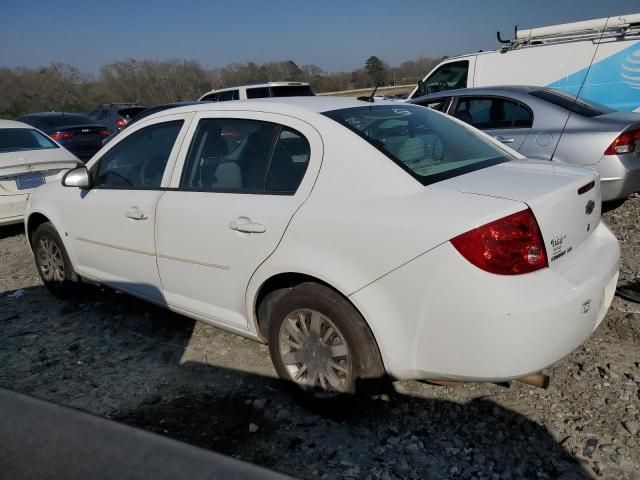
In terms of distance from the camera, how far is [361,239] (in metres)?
2.29

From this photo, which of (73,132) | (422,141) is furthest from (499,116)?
(73,132)

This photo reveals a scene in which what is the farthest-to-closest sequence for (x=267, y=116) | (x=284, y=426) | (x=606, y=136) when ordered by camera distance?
(x=606, y=136) → (x=267, y=116) → (x=284, y=426)

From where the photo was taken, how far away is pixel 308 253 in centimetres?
247

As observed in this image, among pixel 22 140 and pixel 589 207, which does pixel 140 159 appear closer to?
pixel 589 207

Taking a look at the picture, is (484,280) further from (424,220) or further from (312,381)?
(312,381)

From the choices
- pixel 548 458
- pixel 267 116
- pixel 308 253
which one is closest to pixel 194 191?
pixel 267 116

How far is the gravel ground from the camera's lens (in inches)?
93.5

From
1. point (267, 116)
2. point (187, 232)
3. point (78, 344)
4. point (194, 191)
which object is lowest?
point (78, 344)

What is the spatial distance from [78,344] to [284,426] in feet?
6.40

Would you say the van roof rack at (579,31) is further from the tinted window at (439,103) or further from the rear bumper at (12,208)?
the rear bumper at (12,208)

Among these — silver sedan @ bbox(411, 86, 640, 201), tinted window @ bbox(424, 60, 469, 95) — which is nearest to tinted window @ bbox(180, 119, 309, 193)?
silver sedan @ bbox(411, 86, 640, 201)

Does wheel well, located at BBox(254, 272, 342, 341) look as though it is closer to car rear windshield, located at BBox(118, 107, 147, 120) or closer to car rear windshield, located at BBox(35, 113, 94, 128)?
car rear windshield, located at BBox(35, 113, 94, 128)

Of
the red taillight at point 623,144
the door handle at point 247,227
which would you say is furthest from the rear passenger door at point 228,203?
the red taillight at point 623,144

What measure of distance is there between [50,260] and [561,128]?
5.27 m
